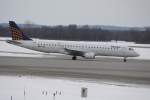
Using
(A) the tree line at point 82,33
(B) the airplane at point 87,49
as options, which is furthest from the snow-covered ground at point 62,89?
(A) the tree line at point 82,33

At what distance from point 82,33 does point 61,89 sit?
7682cm

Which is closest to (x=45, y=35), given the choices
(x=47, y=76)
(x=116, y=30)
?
(x=116, y=30)

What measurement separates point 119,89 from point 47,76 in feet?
17.2

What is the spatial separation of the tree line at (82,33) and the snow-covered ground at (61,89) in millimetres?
64095

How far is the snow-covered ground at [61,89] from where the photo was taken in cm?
1585

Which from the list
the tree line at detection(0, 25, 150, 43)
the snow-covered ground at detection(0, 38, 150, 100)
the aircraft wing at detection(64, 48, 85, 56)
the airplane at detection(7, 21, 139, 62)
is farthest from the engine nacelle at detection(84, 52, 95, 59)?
the tree line at detection(0, 25, 150, 43)

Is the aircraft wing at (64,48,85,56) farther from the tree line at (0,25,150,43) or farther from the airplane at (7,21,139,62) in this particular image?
the tree line at (0,25,150,43)

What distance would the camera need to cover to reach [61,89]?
17781 millimetres

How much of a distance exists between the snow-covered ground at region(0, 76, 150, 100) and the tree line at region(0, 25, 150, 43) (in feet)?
210

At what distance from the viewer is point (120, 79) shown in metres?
22.4

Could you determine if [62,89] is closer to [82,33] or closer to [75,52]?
[75,52]

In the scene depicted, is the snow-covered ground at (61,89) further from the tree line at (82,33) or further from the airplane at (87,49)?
the tree line at (82,33)

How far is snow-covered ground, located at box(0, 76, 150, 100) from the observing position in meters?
15.9

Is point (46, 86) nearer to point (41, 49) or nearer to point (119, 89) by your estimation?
point (119, 89)
